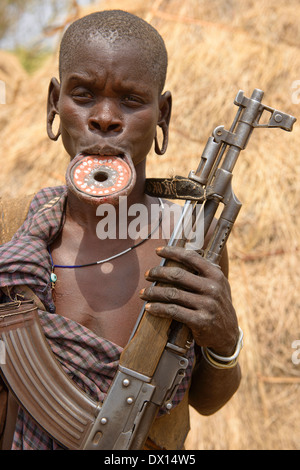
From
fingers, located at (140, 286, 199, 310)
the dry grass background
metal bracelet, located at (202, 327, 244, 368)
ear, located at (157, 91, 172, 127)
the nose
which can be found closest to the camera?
fingers, located at (140, 286, 199, 310)

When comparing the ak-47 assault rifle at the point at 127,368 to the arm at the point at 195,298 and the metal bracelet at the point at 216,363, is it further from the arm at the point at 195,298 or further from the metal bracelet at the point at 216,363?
the metal bracelet at the point at 216,363

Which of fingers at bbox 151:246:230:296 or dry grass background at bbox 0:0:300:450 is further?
dry grass background at bbox 0:0:300:450

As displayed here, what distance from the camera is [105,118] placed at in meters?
1.68

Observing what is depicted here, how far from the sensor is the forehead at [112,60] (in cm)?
169

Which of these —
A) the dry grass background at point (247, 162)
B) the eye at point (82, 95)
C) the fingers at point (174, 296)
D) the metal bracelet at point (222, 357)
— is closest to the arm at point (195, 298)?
the fingers at point (174, 296)

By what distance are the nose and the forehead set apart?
9cm

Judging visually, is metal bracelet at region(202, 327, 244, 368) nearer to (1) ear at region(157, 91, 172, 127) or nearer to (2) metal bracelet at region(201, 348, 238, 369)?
(2) metal bracelet at region(201, 348, 238, 369)

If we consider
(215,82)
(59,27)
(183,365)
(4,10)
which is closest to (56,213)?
(183,365)

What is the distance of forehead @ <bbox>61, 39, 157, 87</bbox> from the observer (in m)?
1.69

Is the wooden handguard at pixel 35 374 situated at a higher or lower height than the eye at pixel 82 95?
lower

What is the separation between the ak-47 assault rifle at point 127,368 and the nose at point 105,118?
0.85ft

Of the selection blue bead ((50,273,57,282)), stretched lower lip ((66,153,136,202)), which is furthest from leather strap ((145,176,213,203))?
blue bead ((50,273,57,282))

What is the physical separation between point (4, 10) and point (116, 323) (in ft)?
29.5

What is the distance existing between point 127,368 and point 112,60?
0.85 metres
